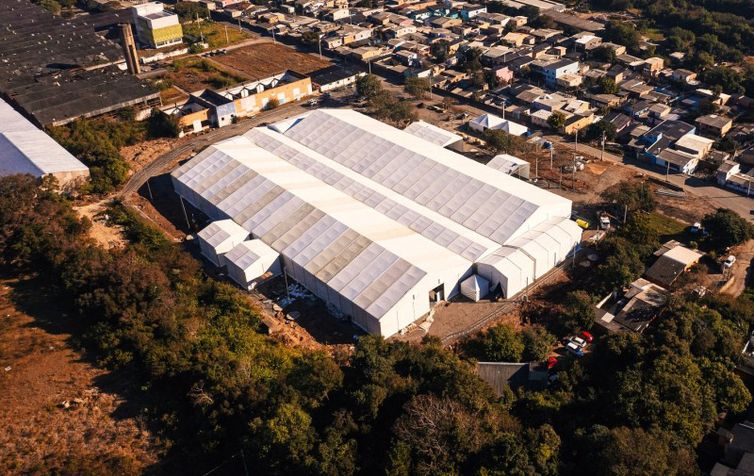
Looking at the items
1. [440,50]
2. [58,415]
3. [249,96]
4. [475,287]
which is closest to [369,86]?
[249,96]

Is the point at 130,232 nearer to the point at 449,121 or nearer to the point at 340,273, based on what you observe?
the point at 340,273

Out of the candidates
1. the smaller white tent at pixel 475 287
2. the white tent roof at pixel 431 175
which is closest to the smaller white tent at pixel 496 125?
the white tent roof at pixel 431 175

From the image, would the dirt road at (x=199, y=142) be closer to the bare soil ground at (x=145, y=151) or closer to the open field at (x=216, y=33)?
the bare soil ground at (x=145, y=151)

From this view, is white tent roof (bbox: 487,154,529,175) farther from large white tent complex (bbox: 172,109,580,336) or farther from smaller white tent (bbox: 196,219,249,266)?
smaller white tent (bbox: 196,219,249,266)

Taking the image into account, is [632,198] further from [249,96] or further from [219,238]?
[249,96]

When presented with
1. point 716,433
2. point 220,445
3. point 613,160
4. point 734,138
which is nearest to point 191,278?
point 220,445

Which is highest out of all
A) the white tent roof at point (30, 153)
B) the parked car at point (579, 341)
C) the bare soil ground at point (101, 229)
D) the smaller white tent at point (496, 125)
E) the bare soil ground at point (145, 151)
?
the white tent roof at point (30, 153)
